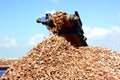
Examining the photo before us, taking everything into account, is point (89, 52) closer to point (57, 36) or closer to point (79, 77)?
point (57, 36)

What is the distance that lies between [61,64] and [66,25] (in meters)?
2.64

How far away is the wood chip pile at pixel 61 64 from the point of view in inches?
396

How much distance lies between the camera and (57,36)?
1256 cm

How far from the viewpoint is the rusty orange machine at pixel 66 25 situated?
490 inches

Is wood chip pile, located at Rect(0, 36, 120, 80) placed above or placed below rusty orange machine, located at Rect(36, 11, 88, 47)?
below

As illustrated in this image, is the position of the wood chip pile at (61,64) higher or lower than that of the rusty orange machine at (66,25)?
lower

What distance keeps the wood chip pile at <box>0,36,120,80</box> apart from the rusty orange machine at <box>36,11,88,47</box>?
604 mm

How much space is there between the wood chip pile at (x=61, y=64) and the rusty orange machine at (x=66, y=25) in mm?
604

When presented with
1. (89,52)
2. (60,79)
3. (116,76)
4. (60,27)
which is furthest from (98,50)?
(60,79)

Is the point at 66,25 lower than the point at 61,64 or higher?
higher

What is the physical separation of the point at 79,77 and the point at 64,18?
3.28 m

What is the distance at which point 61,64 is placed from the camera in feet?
34.9

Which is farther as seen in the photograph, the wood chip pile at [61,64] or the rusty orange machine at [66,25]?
the rusty orange machine at [66,25]

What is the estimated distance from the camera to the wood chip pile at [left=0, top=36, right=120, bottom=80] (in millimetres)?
10047
